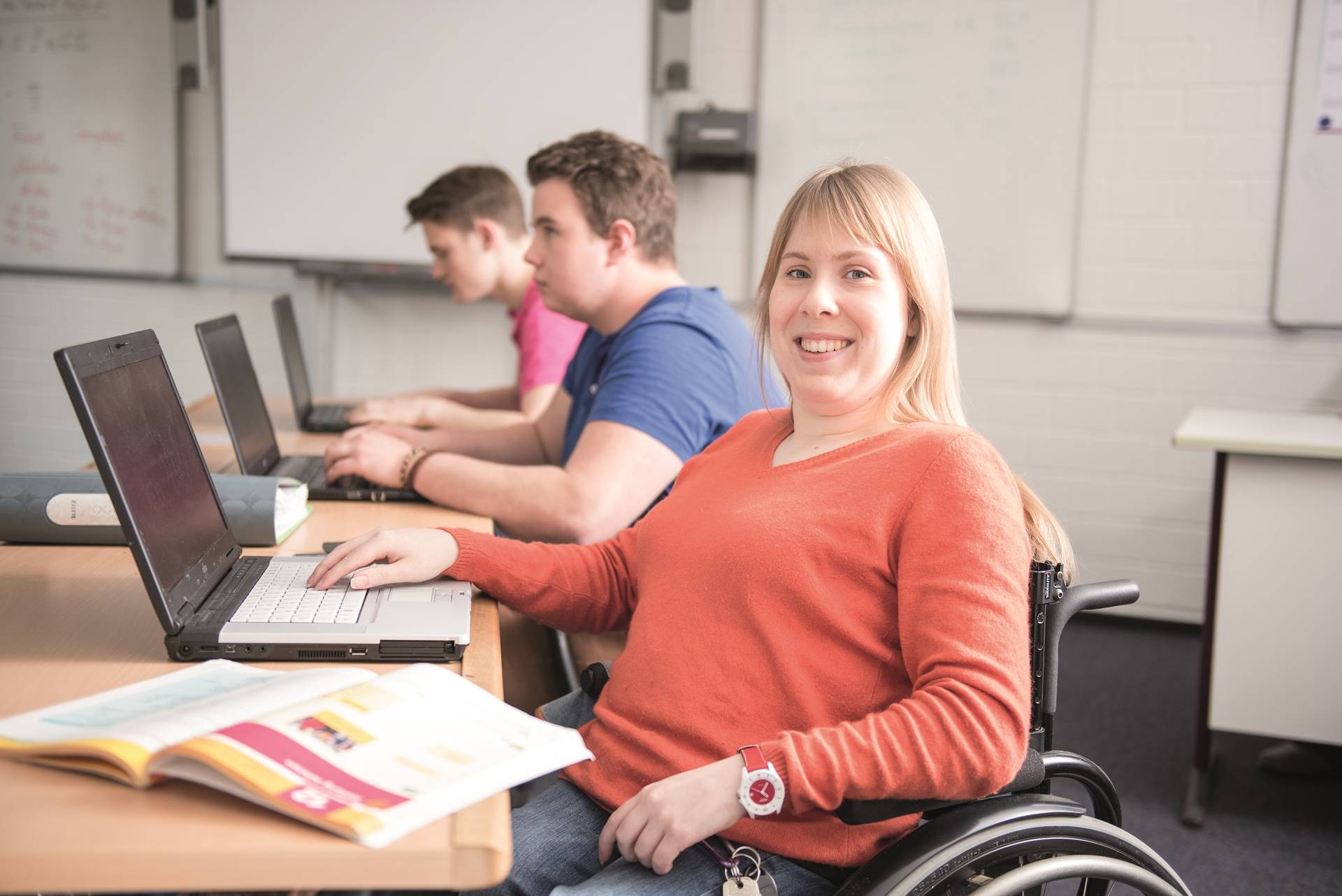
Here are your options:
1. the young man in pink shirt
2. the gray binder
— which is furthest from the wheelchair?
the young man in pink shirt

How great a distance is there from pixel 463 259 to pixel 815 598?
82.1 inches

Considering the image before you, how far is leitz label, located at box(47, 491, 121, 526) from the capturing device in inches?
57.6

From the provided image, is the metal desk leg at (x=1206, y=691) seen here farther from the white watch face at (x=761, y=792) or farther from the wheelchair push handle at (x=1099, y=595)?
the white watch face at (x=761, y=792)

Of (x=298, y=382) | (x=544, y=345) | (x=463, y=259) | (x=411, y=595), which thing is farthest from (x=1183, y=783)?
(x=298, y=382)

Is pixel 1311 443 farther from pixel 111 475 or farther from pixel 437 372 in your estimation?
pixel 437 372

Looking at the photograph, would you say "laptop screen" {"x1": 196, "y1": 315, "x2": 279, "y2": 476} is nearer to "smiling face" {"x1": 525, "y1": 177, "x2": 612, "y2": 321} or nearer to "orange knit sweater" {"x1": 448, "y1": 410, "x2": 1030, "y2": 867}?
"smiling face" {"x1": 525, "y1": 177, "x2": 612, "y2": 321}

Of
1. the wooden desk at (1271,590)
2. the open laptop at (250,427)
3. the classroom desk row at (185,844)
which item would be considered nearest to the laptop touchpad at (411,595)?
the classroom desk row at (185,844)

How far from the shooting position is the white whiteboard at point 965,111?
345 centimetres

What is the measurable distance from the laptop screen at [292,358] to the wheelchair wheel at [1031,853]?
80.5 inches

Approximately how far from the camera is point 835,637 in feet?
3.47

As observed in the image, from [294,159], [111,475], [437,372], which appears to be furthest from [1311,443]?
[294,159]

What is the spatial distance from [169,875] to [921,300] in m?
0.85

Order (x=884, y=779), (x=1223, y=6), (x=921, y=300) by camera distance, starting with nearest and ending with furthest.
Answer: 1. (x=884, y=779)
2. (x=921, y=300)
3. (x=1223, y=6)

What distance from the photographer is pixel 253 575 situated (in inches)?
49.4
